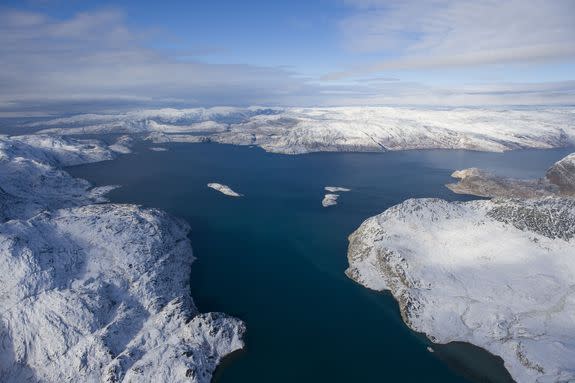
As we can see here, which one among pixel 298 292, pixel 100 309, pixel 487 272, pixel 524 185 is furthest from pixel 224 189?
pixel 524 185

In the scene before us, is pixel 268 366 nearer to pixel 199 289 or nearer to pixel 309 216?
pixel 199 289

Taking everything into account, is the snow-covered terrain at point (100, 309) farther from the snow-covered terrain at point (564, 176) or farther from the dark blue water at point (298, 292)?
the snow-covered terrain at point (564, 176)

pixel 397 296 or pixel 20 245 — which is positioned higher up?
pixel 20 245

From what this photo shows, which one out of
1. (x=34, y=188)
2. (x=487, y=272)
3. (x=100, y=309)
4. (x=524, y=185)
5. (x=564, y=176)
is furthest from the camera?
(x=524, y=185)

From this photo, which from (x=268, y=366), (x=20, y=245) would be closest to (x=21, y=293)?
(x=20, y=245)

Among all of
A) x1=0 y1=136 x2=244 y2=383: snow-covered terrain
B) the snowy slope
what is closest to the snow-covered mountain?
the snowy slope

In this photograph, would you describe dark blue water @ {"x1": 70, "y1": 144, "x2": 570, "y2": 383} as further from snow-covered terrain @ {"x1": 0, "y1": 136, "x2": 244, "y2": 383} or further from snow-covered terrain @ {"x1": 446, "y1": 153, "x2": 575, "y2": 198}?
snow-covered terrain @ {"x1": 446, "y1": 153, "x2": 575, "y2": 198}

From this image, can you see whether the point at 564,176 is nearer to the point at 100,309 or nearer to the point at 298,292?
the point at 298,292
